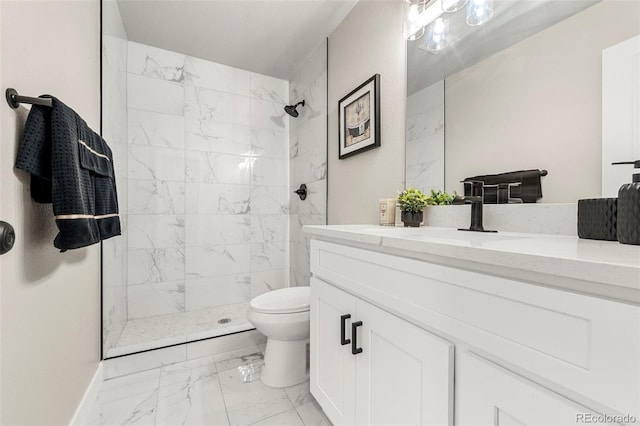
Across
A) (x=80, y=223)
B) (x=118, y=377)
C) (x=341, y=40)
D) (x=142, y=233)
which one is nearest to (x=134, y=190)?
(x=142, y=233)

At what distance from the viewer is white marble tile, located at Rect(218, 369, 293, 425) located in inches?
52.3

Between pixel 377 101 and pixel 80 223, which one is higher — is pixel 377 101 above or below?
above

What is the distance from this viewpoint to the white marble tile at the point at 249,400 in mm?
1328

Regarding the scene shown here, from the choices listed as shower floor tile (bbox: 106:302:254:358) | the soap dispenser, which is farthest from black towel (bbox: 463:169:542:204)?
shower floor tile (bbox: 106:302:254:358)

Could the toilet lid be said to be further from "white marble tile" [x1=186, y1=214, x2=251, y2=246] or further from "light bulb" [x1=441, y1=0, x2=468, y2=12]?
"light bulb" [x1=441, y1=0, x2=468, y2=12]

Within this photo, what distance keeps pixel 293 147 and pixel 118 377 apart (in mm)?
2182

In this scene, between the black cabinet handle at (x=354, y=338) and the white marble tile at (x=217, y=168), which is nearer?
the black cabinet handle at (x=354, y=338)

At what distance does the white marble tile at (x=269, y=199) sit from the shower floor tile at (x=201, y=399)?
1393 millimetres

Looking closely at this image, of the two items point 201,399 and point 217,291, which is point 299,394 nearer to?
point 201,399

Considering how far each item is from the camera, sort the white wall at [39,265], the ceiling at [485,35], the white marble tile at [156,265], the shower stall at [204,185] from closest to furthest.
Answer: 1. the white wall at [39,265]
2. the ceiling at [485,35]
3. the shower stall at [204,185]
4. the white marble tile at [156,265]

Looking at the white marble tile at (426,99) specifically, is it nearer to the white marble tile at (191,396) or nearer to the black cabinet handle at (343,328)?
the black cabinet handle at (343,328)

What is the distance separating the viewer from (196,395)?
1.48 m

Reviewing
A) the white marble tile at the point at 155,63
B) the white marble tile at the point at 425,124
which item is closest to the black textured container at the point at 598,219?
the white marble tile at the point at 425,124

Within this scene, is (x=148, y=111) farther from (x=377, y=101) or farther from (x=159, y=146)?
(x=377, y=101)
